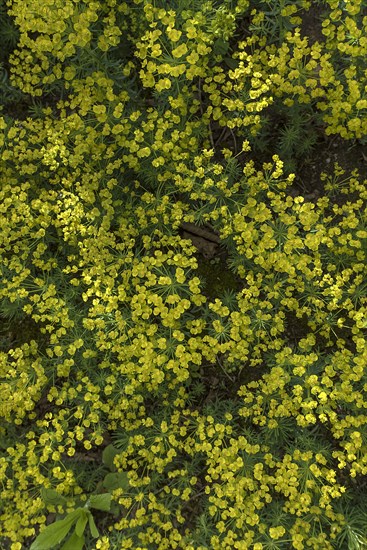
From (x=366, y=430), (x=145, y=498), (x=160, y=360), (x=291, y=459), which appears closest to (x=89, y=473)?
(x=145, y=498)

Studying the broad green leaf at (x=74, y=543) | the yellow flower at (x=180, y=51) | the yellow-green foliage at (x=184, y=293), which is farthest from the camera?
the broad green leaf at (x=74, y=543)

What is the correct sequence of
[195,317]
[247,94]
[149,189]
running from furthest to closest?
[149,189] < [195,317] < [247,94]

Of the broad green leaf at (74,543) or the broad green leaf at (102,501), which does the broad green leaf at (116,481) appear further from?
the broad green leaf at (74,543)

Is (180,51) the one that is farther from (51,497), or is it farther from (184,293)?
(51,497)

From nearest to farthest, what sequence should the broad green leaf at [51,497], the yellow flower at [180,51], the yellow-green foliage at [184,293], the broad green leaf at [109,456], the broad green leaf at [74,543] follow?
the yellow flower at [180,51]
the yellow-green foliage at [184,293]
the broad green leaf at [51,497]
the broad green leaf at [74,543]
the broad green leaf at [109,456]

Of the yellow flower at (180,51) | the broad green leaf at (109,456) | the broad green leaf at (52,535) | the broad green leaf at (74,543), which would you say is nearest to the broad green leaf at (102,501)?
the broad green leaf at (52,535)

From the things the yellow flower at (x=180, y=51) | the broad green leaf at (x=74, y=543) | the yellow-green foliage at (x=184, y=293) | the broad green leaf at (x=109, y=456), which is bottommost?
the broad green leaf at (x=74, y=543)

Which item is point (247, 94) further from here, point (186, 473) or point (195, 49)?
point (186, 473)
